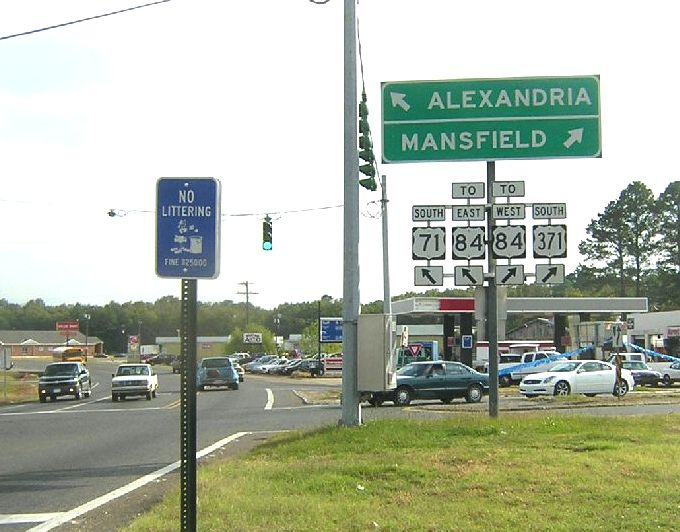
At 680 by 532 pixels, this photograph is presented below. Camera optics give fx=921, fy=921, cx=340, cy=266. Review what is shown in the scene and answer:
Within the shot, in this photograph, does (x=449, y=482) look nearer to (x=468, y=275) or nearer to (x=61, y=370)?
(x=468, y=275)

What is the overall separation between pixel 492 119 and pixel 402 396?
1431 cm

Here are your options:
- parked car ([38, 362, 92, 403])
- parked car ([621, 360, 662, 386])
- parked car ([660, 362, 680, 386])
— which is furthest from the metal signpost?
parked car ([660, 362, 680, 386])

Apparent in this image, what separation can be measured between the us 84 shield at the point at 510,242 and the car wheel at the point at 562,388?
16.1 m

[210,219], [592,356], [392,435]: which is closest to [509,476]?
[392,435]

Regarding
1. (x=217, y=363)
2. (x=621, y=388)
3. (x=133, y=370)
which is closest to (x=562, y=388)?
(x=621, y=388)

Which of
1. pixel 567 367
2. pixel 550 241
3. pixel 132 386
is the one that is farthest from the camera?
pixel 132 386

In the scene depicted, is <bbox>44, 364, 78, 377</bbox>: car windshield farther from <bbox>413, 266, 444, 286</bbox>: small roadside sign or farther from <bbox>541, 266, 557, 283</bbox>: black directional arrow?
<bbox>541, 266, 557, 283</bbox>: black directional arrow

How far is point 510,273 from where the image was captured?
1781 cm

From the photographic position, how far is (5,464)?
16.0 m

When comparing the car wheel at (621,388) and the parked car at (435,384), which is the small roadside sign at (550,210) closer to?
the parked car at (435,384)

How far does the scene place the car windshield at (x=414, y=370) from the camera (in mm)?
30359

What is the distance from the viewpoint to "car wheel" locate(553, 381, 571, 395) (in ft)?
107

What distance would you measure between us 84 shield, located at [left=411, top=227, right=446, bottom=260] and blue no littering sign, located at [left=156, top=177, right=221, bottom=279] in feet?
38.0

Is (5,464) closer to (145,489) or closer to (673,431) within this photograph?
(145,489)
